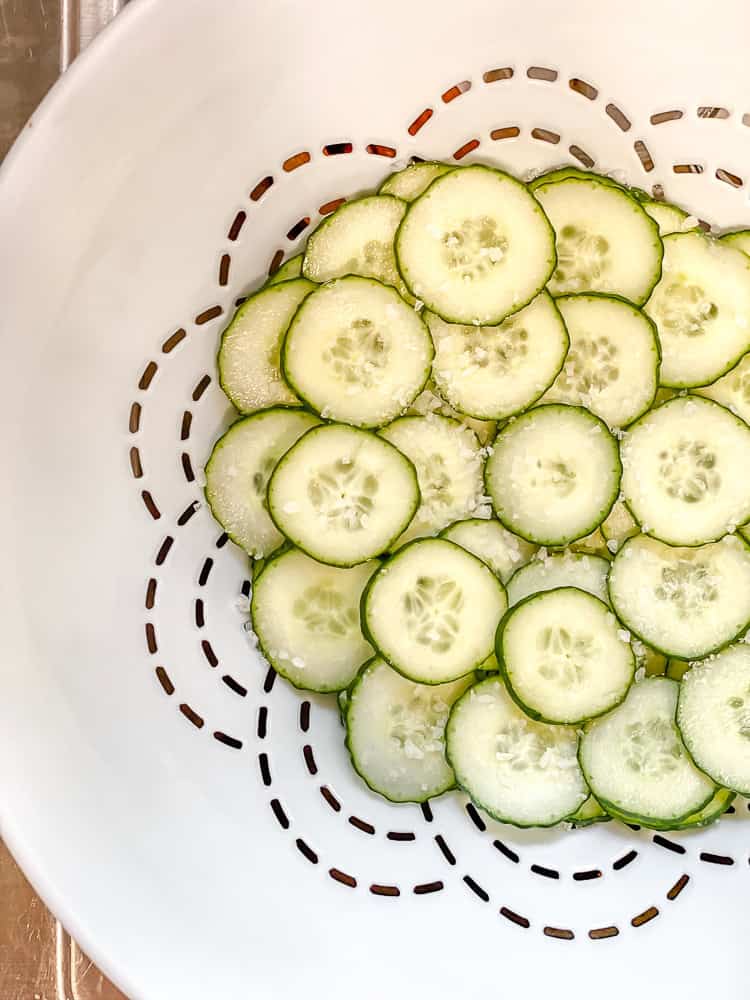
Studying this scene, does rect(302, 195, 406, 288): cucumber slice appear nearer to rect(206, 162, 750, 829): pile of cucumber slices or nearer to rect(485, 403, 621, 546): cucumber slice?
rect(206, 162, 750, 829): pile of cucumber slices

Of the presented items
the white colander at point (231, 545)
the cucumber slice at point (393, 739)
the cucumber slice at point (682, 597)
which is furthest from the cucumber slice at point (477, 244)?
the cucumber slice at point (393, 739)

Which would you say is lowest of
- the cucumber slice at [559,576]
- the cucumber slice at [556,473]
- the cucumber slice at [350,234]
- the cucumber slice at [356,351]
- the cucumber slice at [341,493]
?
the cucumber slice at [559,576]

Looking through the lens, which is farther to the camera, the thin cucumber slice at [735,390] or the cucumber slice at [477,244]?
the thin cucumber slice at [735,390]

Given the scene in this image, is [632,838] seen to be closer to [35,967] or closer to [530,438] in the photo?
[530,438]

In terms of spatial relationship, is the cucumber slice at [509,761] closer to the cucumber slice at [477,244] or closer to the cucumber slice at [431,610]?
the cucumber slice at [431,610]

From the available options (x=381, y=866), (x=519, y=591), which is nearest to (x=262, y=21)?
(x=519, y=591)

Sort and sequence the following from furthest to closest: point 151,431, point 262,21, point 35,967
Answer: point 35,967 < point 151,431 < point 262,21

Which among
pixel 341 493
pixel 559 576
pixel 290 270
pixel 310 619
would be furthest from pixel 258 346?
pixel 559 576
